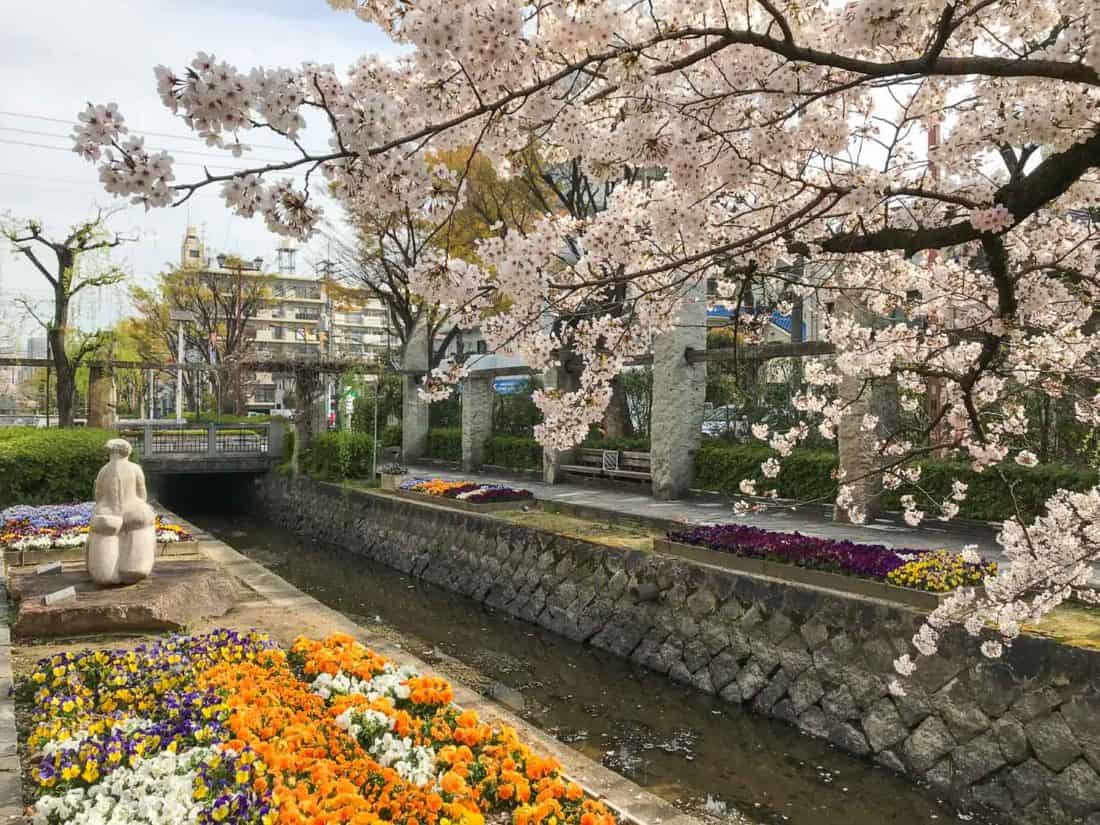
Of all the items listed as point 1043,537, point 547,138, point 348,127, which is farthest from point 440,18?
point 1043,537

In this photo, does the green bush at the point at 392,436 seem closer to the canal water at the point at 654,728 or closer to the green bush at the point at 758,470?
the green bush at the point at 758,470

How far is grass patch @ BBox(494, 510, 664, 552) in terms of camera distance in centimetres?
1101

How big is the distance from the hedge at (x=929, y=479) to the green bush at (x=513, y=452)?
563cm

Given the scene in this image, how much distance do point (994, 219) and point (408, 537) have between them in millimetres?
13686

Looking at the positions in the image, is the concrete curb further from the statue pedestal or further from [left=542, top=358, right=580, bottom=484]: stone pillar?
[left=542, top=358, right=580, bottom=484]: stone pillar

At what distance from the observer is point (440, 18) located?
2.82 m

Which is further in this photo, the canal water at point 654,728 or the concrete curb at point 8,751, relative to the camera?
the canal water at point 654,728

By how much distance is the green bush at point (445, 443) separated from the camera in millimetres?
23516

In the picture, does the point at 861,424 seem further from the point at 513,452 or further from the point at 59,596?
the point at 513,452

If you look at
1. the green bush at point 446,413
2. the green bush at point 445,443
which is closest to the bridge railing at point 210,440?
the green bush at point 445,443

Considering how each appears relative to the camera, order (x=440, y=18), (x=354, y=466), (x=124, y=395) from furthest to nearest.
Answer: (x=124, y=395) → (x=354, y=466) → (x=440, y=18)

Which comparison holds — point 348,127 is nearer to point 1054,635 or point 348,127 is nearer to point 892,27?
point 892,27

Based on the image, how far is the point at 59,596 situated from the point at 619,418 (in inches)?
522

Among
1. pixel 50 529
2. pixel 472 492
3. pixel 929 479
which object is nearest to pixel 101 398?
pixel 472 492
